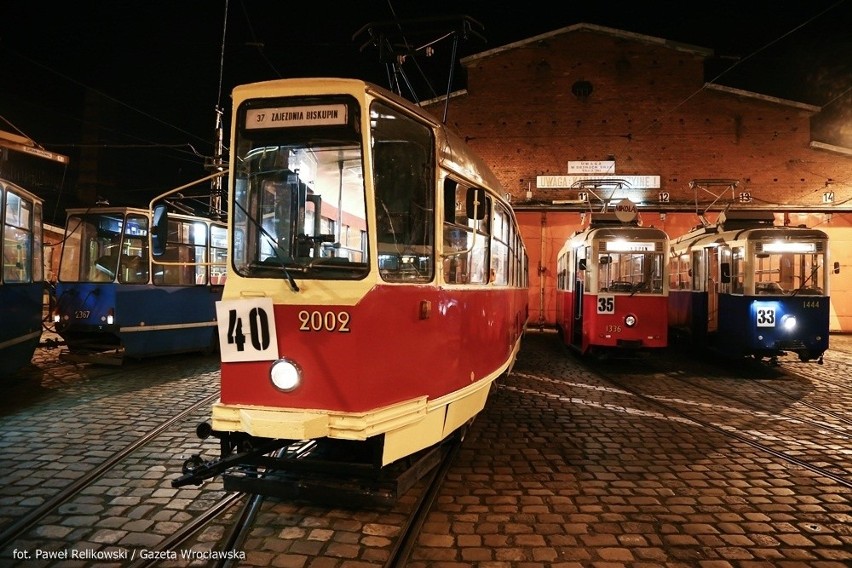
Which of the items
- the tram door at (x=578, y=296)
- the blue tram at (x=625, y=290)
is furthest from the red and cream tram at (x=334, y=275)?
the tram door at (x=578, y=296)

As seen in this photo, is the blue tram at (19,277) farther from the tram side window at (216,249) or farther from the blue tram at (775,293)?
the blue tram at (775,293)

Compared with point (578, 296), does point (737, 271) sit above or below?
above

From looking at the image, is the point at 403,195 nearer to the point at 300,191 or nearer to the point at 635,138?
the point at 300,191

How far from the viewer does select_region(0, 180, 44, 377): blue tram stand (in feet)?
25.7

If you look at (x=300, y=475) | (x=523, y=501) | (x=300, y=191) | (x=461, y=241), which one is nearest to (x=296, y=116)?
(x=300, y=191)

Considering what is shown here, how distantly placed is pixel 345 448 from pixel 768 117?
75.0 ft

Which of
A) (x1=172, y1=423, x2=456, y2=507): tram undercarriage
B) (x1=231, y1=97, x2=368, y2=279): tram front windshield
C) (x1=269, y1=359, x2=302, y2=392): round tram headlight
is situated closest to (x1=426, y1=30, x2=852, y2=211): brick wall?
(x1=231, y1=97, x2=368, y2=279): tram front windshield

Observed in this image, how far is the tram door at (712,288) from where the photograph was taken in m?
12.4

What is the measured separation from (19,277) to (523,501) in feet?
28.7

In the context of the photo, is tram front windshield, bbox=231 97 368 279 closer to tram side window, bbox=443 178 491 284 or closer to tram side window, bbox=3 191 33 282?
tram side window, bbox=443 178 491 284

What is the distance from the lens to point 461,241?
4758 millimetres

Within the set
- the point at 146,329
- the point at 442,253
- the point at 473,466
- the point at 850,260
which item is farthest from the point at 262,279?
the point at 850,260

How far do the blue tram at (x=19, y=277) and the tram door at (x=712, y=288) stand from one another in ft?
46.6

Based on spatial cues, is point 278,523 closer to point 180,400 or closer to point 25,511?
point 25,511
